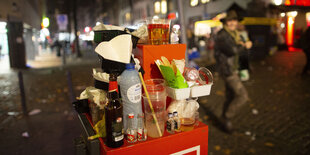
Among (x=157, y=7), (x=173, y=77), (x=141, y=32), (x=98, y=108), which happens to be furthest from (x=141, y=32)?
(x=157, y=7)

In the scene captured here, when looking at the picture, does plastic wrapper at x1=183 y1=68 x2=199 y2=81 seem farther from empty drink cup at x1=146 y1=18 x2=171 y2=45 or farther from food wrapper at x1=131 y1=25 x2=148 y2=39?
food wrapper at x1=131 y1=25 x2=148 y2=39

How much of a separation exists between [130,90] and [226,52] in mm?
3264

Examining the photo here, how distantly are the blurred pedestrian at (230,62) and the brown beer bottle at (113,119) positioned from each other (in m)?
3.29

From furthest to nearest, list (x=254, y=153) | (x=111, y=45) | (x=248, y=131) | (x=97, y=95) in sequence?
(x=248, y=131) < (x=254, y=153) < (x=97, y=95) < (x=111, y=45)

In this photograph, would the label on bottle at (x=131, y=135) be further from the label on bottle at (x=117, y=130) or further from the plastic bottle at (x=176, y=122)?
the plastic bottle at (x=176, y=122)

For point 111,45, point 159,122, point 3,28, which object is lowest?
point 159,122

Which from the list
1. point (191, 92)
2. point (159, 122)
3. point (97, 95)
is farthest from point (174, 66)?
point (97, 95)

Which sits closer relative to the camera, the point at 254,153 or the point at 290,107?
the point at 254,153

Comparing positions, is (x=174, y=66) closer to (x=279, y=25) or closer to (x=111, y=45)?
(x=111, y=45)

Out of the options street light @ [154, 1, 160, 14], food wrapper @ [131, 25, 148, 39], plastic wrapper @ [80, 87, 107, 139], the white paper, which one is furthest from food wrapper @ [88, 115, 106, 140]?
street light @ [154, 1, 160, 14]

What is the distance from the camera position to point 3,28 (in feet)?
53.0

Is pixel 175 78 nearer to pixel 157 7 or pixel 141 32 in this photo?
pixel 141 32

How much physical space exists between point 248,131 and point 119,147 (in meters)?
3.85

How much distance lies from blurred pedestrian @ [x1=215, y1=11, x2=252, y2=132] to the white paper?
3091 mm
